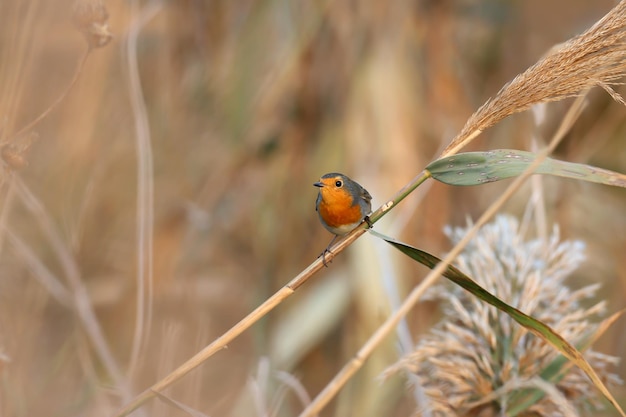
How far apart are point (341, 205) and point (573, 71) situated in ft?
2.01

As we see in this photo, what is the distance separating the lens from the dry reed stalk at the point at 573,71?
1145 mm

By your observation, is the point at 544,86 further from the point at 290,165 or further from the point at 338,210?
the point at 290,165

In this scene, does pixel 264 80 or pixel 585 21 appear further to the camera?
pixel 585 21

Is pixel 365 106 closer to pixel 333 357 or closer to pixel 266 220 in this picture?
pixel 266 220

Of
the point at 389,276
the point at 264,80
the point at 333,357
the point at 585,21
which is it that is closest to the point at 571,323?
the point at 389,276

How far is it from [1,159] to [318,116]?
2025mm

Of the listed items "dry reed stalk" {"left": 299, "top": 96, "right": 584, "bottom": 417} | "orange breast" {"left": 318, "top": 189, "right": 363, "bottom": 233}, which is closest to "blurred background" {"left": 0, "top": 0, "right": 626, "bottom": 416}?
"orange breast" {"left": 318, "top": 189, "right": 363, "bottom": 233}

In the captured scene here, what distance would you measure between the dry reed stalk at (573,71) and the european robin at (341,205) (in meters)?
0.45

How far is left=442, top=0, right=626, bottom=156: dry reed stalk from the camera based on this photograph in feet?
3.76

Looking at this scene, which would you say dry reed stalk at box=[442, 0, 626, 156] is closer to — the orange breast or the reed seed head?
the orange breast

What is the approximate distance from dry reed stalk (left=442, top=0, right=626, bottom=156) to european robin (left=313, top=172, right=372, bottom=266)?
45 cm

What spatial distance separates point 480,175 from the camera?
3.93 ft

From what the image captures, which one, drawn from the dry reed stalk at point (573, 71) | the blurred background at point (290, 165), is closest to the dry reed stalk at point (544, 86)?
the dry reed stalk at point (573, 71)

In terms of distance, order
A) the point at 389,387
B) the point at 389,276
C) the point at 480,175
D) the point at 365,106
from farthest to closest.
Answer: the point at 365,106 < the point at 389,387 < the point at 389,276 < the point at 480,175
